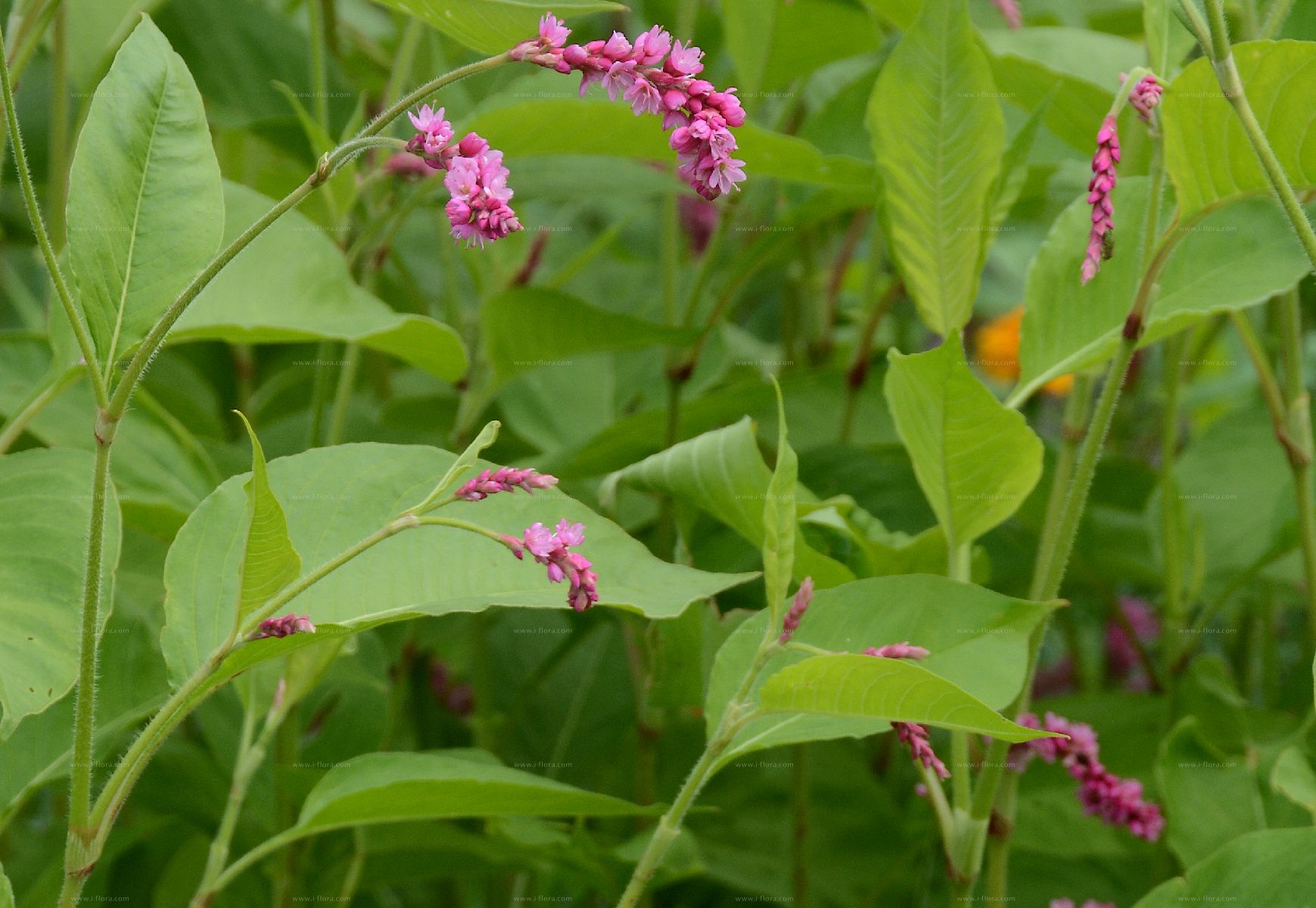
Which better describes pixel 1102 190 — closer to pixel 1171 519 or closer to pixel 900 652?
pixel 900 652

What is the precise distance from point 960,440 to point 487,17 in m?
0.24

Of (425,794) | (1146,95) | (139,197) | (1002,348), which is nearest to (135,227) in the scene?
(139,197)

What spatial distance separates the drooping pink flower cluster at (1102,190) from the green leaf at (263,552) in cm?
27

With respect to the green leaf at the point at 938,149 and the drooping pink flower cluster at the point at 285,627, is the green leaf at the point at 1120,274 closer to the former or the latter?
the green leaf at the point at 938,149

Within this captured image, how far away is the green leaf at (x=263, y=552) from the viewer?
37 cm

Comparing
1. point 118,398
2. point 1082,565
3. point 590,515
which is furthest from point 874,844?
point 118,398

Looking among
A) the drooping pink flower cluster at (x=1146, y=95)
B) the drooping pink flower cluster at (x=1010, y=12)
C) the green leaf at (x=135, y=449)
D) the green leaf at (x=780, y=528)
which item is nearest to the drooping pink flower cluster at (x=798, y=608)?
the green leaf at (x=780, y=528)

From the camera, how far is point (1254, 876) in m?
0.51

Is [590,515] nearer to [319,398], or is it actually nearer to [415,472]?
[415,472]

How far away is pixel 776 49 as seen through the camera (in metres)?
0.75

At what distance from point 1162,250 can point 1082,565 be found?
0.44 meters

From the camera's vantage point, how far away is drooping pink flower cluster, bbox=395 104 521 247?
368 millimetres

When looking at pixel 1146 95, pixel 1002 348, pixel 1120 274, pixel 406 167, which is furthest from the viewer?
pixel 1002 348

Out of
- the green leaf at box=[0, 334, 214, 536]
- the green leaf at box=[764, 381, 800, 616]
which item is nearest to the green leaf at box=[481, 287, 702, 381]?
the green leaf at box=[0, 334, 214, 536]
